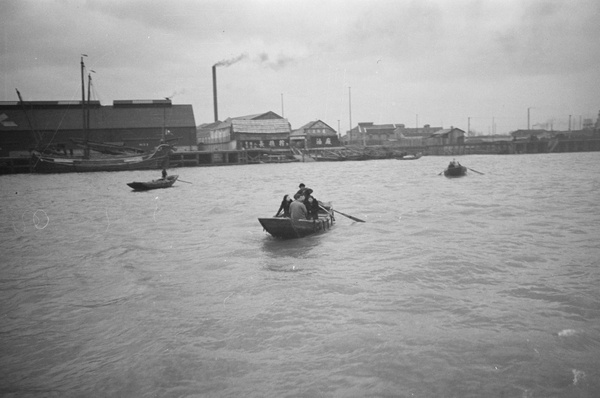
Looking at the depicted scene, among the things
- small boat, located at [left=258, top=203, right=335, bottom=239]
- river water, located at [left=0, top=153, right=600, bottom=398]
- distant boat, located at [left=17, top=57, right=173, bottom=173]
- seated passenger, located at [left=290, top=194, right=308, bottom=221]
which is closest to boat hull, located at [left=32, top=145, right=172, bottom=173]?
distant boat, located at [left=17, top=57, right=173, bottom=173]

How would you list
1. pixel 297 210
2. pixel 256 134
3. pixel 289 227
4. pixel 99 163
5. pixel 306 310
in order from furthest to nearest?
pixel 256 134
pixel 99 163
pixel 297 210
pixel 289 227
pixel 306 310

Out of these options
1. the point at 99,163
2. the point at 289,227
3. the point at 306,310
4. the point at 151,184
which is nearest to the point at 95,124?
the point at 99,163

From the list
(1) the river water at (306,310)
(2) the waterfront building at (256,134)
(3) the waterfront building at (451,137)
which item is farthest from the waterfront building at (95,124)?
(3) the waterfront building at (451,137)

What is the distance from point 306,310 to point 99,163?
1954 inches

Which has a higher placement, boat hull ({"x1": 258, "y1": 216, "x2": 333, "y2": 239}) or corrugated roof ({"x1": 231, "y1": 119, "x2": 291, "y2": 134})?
corrugated roof ({"x1": 231, "y1": 119, "x2": 291, "y2": 134})

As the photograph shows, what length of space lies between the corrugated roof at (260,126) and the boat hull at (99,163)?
15927mm

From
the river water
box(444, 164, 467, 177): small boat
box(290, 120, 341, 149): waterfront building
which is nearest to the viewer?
the river water

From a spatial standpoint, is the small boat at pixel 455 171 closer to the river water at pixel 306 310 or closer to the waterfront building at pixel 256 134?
the river water at pixel 306 310

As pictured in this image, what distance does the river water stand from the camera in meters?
6.17

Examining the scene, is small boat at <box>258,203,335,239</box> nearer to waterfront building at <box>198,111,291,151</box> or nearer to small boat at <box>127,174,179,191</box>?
small boat at <box>127,174,179,191</box>

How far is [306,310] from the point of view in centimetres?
855

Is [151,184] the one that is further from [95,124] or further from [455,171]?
[95,124]

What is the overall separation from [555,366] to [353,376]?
9.23ft

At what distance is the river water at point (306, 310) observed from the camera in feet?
20.2
